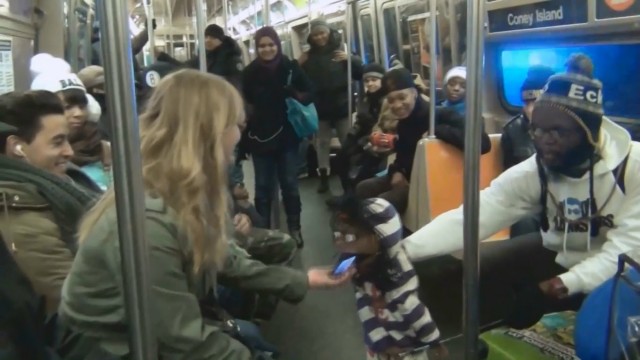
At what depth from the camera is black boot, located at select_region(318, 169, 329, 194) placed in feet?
15.7

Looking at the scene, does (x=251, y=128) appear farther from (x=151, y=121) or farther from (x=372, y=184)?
(x=151, y=121)

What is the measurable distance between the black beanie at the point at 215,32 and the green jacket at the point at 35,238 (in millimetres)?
1882

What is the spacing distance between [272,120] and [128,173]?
2710mm

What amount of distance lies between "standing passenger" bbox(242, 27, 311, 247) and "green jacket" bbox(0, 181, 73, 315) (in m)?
1.99

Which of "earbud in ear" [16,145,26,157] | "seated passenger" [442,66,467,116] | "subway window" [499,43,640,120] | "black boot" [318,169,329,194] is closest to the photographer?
"earbud in ear" [16,145,26,157]

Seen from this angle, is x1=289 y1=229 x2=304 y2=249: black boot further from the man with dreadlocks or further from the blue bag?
the man with dreadlocks

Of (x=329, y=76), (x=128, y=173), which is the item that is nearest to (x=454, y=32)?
(x=329, y=76)

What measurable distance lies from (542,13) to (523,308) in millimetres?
2219

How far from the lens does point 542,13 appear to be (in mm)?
3539

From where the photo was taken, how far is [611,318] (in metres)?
1.33

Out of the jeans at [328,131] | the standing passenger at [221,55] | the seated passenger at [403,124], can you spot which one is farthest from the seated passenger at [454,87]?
the standing passenger at [221,55]

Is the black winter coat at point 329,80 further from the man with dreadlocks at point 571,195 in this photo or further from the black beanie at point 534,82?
the man with dreadlocks at point 571,195

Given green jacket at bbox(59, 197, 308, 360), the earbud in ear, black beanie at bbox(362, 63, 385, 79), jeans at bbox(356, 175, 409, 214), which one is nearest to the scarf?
the earbud in ear

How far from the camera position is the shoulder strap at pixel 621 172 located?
1.78 m
